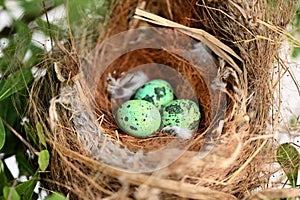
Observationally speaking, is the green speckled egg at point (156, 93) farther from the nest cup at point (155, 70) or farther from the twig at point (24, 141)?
the twig at point (24, 141)

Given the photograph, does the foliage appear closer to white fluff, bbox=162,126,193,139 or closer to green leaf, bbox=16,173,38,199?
green leaf, bbox=16,173,38,199

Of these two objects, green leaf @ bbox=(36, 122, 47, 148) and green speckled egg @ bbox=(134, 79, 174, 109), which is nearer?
green leaf @ bbox=(36, 122, 47, 148)

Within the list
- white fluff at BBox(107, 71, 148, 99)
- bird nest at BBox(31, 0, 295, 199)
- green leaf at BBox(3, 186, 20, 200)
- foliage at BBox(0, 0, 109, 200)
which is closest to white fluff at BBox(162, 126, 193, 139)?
bird nest at BBox(31, 0, 295, 199)

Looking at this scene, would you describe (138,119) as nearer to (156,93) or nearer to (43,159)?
(156,93)

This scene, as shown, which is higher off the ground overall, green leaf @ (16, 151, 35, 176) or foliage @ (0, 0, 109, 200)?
foliage @ (0, 0, 109, 200)

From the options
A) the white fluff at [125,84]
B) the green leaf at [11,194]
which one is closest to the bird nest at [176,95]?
the white fluff at [125,84]

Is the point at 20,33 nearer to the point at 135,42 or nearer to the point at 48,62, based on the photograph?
the point at 48,62

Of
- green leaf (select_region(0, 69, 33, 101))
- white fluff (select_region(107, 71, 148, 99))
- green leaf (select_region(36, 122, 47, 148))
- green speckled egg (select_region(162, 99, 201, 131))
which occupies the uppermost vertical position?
green leaf (select_region(0, 69, 33, 101))

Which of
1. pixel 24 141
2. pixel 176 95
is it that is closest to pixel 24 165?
pixel 24 141
